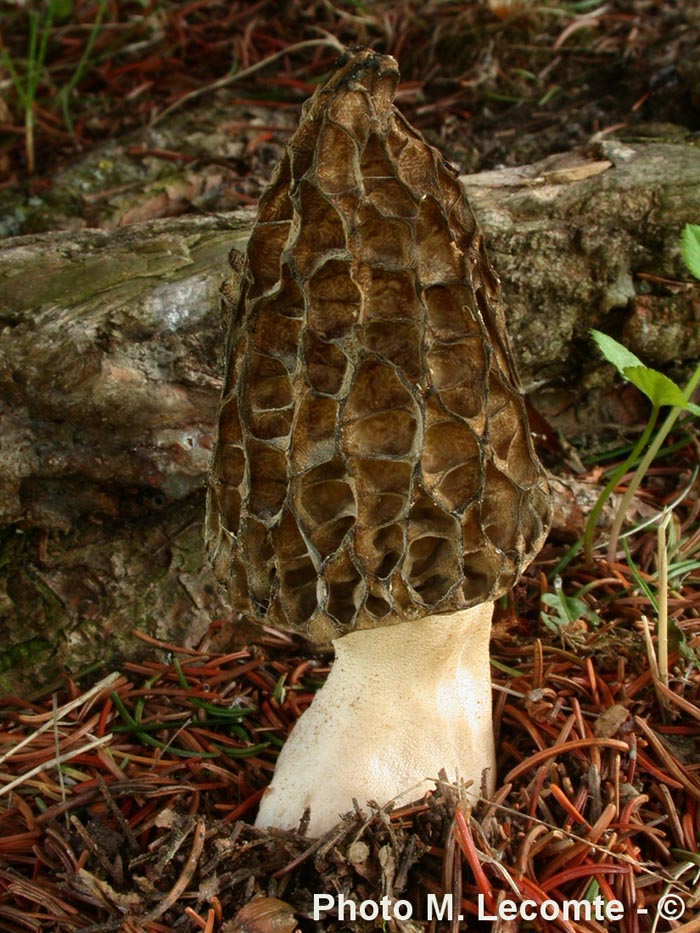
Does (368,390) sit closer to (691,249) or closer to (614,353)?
(614,353)

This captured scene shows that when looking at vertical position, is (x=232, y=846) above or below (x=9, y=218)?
below

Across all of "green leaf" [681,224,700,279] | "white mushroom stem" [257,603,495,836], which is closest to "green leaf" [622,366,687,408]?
"green leaf" [681,224,700,279]

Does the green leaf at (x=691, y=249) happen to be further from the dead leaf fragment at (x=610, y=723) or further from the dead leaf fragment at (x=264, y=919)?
the dead leaf fragment at (x=264, y=919)

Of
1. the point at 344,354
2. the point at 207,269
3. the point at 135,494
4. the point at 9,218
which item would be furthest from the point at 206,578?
the point at 9,218

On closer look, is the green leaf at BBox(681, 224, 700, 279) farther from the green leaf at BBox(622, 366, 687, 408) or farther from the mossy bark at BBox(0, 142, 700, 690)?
the mossy bark at BBox(0, 142, 700, 690)

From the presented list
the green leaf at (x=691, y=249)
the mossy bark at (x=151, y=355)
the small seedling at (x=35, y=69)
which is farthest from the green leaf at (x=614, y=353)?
the small seedling at (x=35, y=69)

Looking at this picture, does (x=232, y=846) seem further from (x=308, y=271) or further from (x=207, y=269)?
(x=207, y=269)

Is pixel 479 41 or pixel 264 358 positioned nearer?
pixel 264 358
